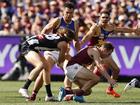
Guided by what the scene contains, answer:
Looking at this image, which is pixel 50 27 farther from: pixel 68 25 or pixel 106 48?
pixel 106 48

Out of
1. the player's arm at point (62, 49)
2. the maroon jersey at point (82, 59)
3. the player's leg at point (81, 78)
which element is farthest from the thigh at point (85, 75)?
the player's arm at point (62, 49)

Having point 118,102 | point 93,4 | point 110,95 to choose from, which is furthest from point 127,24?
point 118,102

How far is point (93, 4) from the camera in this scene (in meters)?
24.1

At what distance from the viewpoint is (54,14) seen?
23.2m

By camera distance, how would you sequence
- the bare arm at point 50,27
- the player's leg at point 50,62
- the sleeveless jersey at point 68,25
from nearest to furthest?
1. the player's leg at point 50,62
2. the bare arm at point 50,27
3. the sleeveless jersey at point 68,25

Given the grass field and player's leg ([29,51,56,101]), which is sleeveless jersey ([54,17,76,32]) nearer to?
player's leg ([29,51,56,101])

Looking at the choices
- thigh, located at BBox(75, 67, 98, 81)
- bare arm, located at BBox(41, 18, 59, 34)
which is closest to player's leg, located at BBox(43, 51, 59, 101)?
bare arm, located at BBox(41, 18, 59, 34)

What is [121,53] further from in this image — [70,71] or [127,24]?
[70,71]

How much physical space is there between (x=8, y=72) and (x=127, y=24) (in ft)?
14.0

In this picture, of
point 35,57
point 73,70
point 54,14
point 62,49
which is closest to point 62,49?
point 62,49

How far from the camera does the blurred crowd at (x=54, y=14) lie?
2186cm

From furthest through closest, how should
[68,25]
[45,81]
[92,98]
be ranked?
[92,98] < [68,25] < [45,81]

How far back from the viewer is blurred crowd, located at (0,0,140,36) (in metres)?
21.9

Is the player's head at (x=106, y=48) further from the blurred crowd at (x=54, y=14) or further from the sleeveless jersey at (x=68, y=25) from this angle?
→ the blurred crowd at (x=54, y=14)
